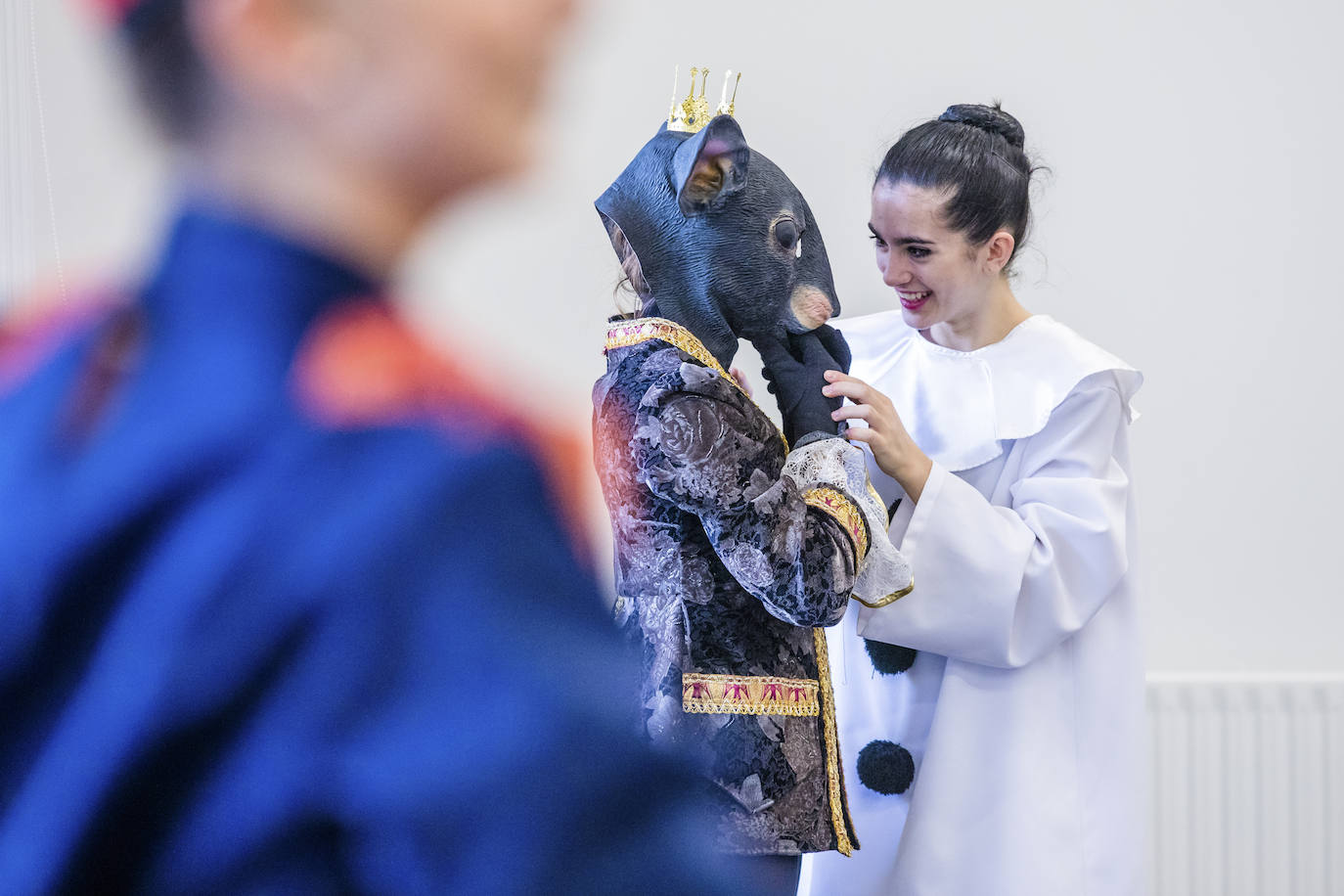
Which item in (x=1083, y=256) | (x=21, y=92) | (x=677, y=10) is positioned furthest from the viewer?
(x=1083, y=256)

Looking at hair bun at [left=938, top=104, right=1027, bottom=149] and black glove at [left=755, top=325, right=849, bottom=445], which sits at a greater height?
hair bun at [left=938, top=104, right=1027, bottom=149]

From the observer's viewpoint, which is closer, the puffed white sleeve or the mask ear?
the mask ear

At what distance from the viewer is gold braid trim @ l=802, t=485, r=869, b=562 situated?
1.23 meters

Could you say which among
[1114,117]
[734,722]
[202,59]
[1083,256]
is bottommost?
[734,722]

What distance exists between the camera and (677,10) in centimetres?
263

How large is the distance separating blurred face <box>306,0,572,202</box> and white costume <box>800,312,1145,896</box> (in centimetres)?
153

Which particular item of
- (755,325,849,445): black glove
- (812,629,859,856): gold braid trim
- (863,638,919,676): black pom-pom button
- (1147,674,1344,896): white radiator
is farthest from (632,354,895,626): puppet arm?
(1147,674,1344,896): white radiator

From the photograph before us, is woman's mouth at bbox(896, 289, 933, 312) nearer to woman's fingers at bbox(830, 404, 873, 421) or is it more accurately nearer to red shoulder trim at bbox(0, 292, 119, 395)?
woman's fingers at bbox(830, 404, 873, 421)

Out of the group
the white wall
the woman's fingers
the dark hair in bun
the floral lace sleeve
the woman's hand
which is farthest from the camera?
the white wall

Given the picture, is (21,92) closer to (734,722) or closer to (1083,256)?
Answer: (734,722)

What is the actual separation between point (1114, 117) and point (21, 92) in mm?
2886

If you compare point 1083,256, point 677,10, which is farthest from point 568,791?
point 1083,256

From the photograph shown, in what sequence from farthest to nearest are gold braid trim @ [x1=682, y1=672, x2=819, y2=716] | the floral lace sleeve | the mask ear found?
1. gold braid trim @ [x1=682, y1=672, x2=819, y2=716]
2. the floral lace sleeve
3. the mask ear

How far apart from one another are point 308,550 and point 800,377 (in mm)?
1043
